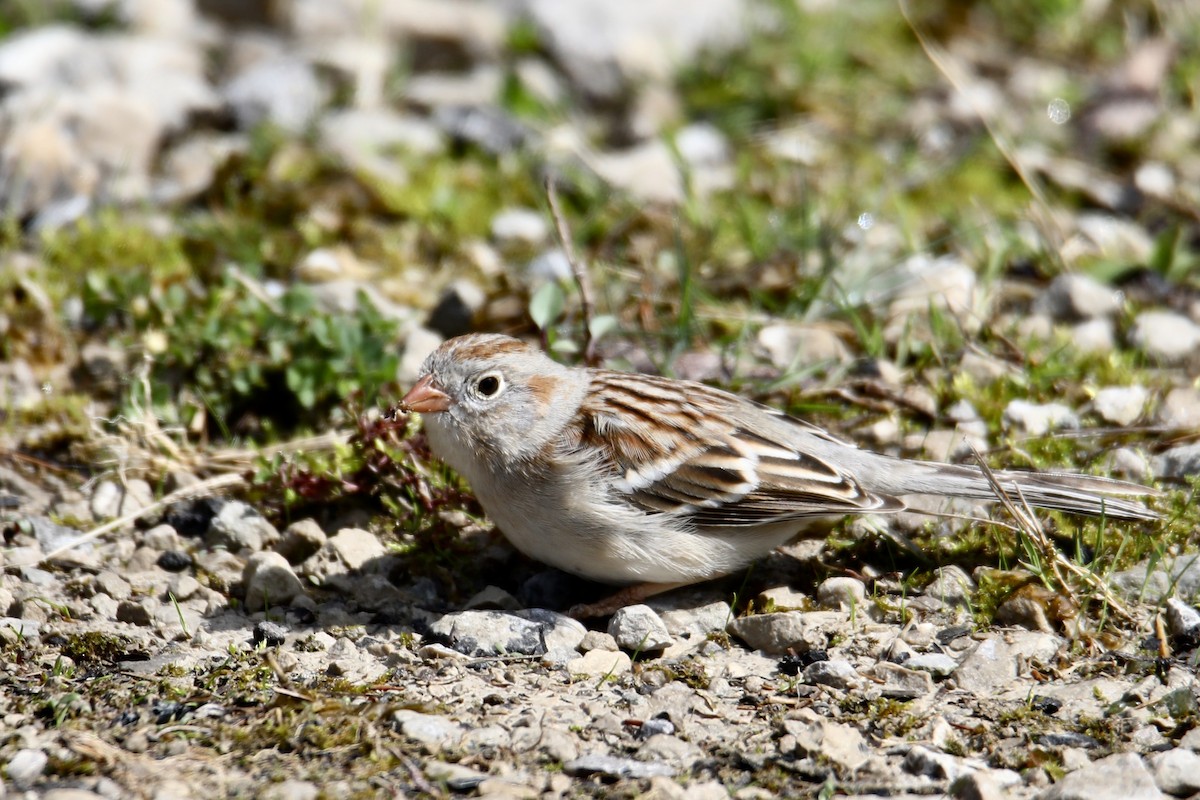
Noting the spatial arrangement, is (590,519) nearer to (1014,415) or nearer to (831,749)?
(831,749)

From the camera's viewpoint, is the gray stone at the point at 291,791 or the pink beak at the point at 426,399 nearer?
the gray stone at the point at 291,791

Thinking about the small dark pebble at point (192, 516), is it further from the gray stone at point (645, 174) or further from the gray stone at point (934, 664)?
the gray stone at point (645, 174)

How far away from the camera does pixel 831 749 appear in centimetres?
349

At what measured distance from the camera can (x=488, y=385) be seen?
4.52 meters

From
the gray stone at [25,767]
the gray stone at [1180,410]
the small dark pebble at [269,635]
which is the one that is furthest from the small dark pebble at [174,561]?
the gray stone at [1180,410]

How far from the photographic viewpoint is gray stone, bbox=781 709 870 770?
347 centimetres

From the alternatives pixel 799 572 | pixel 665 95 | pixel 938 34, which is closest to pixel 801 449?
pixel 799 572

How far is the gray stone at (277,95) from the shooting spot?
7234 millimetres

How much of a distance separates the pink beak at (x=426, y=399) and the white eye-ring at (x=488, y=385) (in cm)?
11

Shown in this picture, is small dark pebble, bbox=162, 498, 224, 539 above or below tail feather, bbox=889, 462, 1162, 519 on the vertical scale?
below

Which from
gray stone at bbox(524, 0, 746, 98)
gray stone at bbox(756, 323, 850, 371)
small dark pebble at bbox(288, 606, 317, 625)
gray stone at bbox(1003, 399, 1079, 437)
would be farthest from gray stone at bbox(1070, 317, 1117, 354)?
small dark pebble at bbox(288, 606, 317, 625)

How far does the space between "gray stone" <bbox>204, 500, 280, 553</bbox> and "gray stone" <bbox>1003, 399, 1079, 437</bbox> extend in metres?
2.85

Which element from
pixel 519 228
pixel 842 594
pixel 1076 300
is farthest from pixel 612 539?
pixel 1076 300

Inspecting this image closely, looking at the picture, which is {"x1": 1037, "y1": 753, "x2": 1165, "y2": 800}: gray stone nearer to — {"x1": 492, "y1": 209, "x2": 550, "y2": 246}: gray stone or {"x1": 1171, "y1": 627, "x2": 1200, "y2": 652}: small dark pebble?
{"x1": 1171, "y1": 627, "x2": 1200, "y2": 652}: small dark pebble
